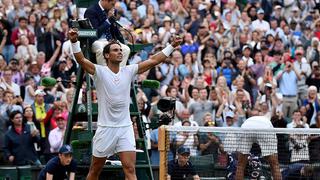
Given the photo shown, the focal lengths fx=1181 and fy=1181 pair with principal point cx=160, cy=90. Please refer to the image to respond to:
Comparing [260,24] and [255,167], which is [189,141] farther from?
[260,24]

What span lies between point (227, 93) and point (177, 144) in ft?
26.8

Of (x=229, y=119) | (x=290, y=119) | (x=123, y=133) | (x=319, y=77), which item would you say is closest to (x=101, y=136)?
(x=123, y=133)

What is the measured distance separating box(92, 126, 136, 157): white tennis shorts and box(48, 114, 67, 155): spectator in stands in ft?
22.6

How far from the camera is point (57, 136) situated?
22547 mm

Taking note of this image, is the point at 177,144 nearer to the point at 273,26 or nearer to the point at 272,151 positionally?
the point at 272,151

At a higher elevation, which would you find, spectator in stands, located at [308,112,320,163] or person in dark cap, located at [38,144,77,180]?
spectator in stands, located at [308,112,320,163]

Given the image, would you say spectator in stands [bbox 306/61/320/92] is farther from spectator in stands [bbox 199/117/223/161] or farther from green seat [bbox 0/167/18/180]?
spectator in stands [bbox 199/117/223/161]

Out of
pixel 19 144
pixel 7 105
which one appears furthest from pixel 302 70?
pixel 19 144

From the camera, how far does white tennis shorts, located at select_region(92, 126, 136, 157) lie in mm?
15516

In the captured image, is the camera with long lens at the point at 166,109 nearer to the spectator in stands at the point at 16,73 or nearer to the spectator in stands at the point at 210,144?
the spectator in stands at the point at 210,144

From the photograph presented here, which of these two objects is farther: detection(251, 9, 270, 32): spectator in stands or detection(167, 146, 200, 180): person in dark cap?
detection(251, 9, 270, 32): spectator in stands

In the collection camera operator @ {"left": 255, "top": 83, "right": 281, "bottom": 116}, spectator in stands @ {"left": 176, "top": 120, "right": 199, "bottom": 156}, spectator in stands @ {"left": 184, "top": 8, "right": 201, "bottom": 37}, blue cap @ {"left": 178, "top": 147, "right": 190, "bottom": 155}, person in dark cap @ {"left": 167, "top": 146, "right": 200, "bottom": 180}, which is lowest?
person in dark cap @ {"left": 167, "top": 146, "right": 200, "bottom": 180}

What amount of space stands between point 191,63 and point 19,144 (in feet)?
22.7

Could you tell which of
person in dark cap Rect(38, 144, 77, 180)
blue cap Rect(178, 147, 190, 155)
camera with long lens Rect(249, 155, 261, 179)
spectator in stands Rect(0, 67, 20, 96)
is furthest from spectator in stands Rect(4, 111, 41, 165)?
camera with long lens Rect(249, 155, 261, 179)
